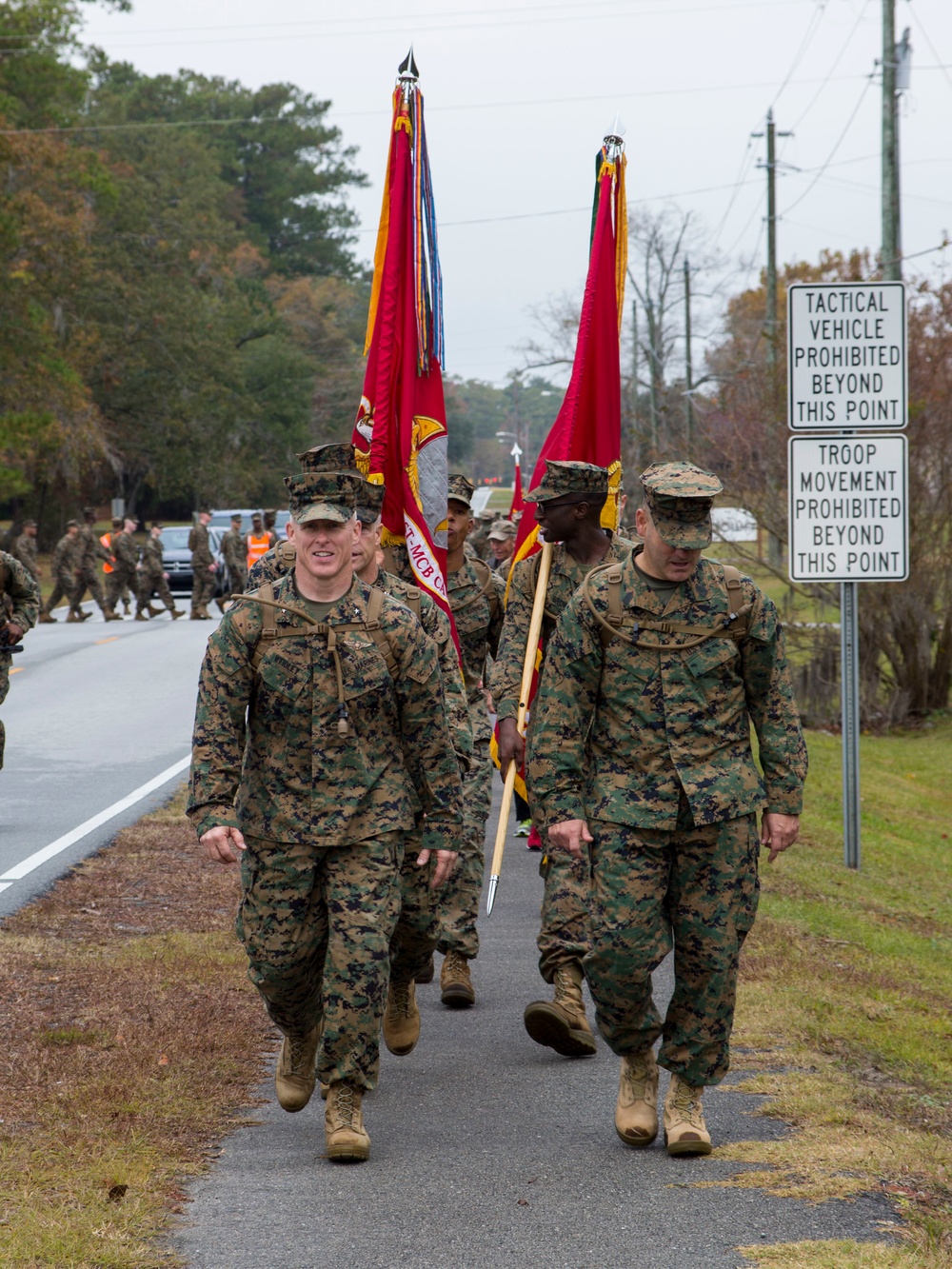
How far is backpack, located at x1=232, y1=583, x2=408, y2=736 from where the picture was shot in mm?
5266

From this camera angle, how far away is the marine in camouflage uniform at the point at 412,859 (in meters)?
5.93

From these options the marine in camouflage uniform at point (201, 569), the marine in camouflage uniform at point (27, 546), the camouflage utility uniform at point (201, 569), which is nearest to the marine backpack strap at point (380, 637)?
the marine in camouflage uniform at point (27, 546)

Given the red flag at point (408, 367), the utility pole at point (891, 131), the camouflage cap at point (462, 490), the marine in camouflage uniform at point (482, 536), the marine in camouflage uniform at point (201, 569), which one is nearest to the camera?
the red flag at point (408, 367)

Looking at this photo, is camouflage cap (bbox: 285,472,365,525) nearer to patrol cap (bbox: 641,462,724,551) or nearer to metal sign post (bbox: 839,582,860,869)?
patrol cap (bbox: 641,462,724,551)

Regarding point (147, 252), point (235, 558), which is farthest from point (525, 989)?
point (147, 252)

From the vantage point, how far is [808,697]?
20.7m

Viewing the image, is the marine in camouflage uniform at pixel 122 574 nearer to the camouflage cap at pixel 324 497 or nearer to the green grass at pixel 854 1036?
the green grass at pixel 854 1036

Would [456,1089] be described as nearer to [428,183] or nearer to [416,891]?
[416,891]

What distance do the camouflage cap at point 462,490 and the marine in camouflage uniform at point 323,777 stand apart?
11.2 ft

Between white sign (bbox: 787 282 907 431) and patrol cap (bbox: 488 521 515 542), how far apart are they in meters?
2.42

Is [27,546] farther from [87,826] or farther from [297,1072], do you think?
[297,1072]

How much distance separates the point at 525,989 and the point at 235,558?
2603 cm

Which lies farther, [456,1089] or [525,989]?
[525,989]

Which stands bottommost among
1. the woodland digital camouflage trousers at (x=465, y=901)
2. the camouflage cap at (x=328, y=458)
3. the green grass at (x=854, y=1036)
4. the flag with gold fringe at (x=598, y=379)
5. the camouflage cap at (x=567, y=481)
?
the green grass at (x=854, y=1036)
